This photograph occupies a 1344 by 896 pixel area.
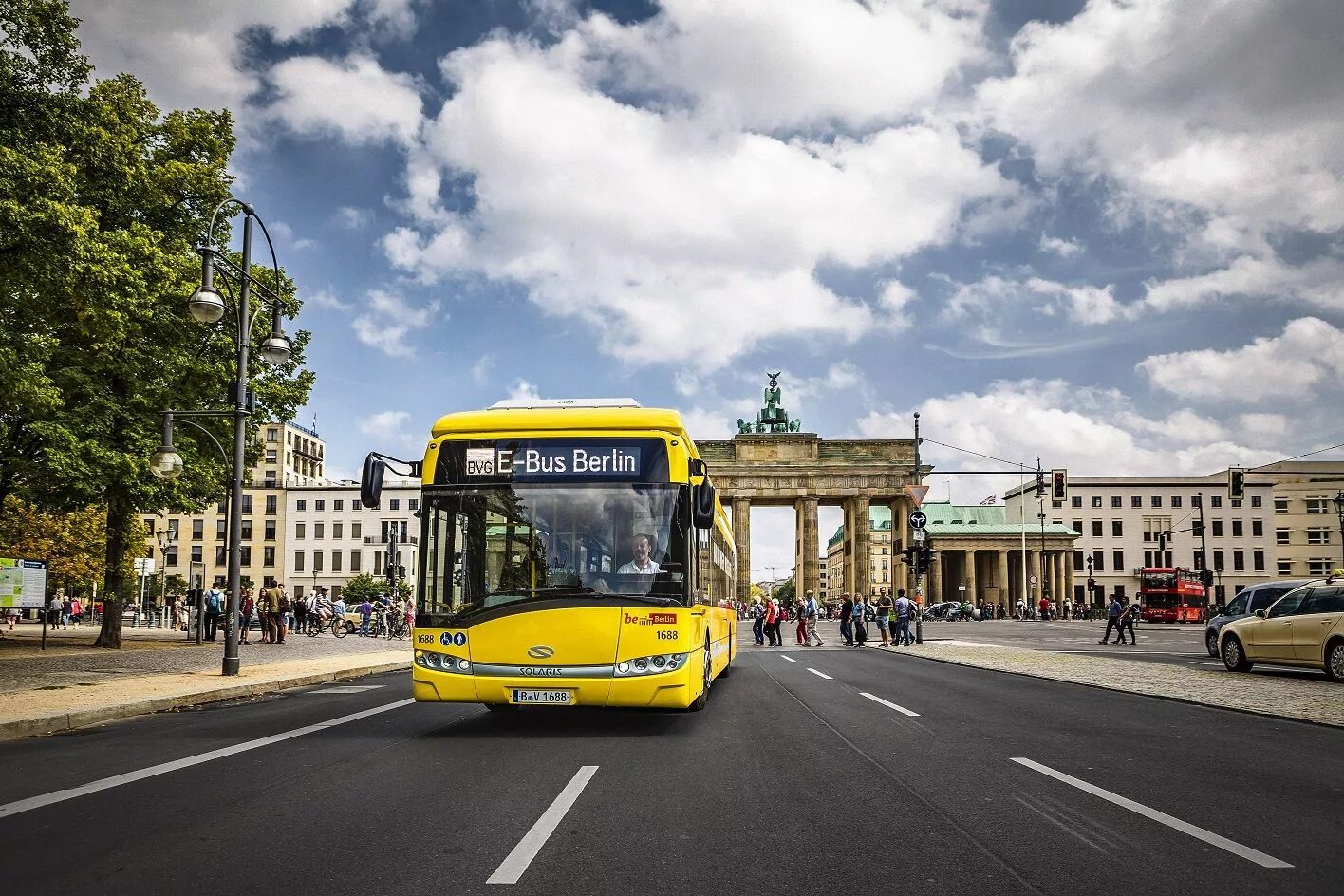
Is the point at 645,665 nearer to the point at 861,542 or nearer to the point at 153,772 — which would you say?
the point at 153,772

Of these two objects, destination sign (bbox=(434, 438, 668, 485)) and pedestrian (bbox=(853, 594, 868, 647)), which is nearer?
destination sign (bbox=(434, 438, 668, 485))

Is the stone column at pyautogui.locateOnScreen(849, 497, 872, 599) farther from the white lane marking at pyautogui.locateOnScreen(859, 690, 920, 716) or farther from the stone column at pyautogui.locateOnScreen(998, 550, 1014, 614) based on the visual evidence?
the white lane marking at pyautogui.locateOnScreen(859, 690, 920, 716)

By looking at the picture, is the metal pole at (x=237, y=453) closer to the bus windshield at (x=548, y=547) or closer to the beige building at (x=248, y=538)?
the bus windshield at (x=548, y=547)

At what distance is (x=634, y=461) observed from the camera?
10.1 metres

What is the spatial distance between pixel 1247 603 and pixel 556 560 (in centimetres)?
2078

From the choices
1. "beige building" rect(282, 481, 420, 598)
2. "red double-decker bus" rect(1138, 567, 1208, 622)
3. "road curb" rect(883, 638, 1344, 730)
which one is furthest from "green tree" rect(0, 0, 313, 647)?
"beige building" rect(282, 481, 420, 598)

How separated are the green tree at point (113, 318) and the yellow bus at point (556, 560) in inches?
354

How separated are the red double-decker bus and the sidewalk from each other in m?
55.3

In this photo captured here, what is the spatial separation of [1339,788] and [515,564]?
266 inches

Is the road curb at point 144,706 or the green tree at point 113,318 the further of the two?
the green tree at point 113,318

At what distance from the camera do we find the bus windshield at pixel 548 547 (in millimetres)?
9734

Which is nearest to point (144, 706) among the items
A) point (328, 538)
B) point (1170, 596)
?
point (1170, 596)

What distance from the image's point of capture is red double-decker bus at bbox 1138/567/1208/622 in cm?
6744

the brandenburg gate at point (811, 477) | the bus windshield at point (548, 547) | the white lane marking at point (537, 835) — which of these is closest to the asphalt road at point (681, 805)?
the white lane marking at point (537, 835)
